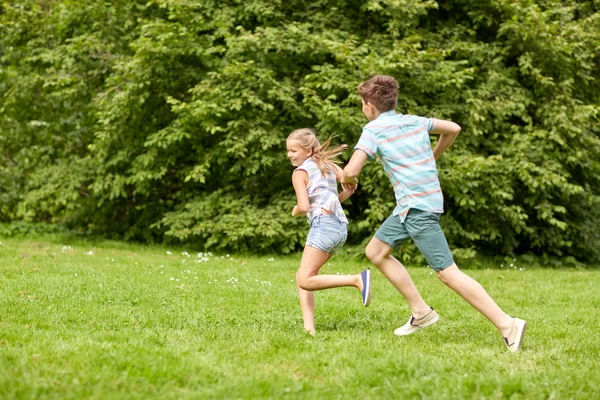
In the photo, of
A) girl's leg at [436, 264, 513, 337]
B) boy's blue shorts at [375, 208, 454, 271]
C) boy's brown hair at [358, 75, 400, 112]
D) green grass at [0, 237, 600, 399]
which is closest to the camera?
green grass at [0, 237, 600, 399]

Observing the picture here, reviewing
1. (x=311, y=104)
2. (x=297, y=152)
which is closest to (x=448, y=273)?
(x=297, y=152)

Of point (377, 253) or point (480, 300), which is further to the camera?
point (377, 253)

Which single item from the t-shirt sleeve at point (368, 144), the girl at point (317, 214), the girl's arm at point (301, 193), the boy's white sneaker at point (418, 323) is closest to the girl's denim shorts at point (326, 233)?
the girl at point (317, 214)

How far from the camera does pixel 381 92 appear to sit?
4914mm

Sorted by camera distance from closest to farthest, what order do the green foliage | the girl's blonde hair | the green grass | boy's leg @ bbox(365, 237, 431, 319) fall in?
the green grass, boy's leg @ bbox(365, 237, 431, 319), the girl's blonde hair, the green foliage

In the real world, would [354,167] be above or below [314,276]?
above

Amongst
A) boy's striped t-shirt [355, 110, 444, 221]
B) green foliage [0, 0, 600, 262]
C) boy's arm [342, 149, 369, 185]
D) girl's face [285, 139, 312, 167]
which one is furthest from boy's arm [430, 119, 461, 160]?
green foliage [0, 0, 600, 262]

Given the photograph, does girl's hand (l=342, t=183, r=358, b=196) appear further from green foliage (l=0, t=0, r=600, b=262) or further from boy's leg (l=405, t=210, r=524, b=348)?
green foliage (l=0, t=0, r=600, b=262)

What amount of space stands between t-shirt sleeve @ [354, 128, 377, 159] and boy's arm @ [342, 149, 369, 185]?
0.08 feet

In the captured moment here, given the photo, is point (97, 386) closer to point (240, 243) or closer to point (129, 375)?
point (129, 375)

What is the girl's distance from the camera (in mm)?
5164

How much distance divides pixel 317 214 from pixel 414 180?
0.83 metres

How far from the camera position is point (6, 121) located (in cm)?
1485

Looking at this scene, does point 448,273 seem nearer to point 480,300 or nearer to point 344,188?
point 480,300
